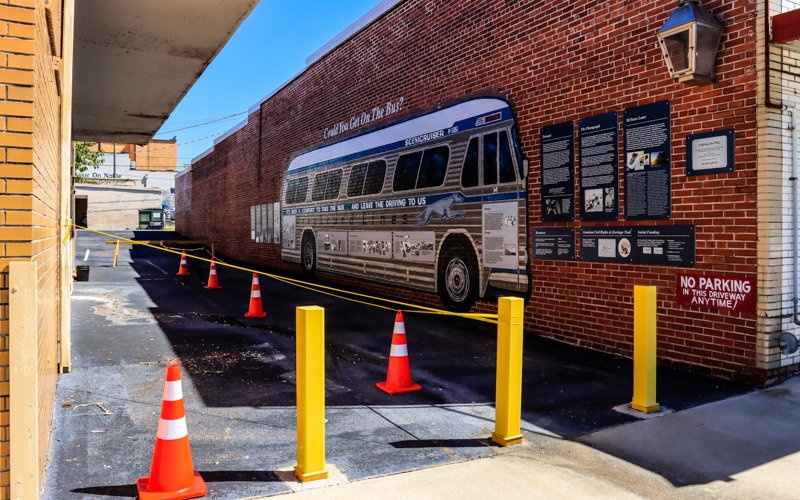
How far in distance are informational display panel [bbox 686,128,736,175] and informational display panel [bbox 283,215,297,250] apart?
1278cm

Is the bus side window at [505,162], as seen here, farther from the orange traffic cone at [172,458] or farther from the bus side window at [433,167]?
the orange traffic cone at [172,458]

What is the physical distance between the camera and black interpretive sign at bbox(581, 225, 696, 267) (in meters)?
6.34

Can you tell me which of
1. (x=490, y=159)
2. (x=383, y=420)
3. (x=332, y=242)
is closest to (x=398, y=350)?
(x=383, y=420)

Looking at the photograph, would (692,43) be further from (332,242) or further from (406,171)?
(332,242)

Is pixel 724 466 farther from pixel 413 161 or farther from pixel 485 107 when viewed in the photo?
pixel 413 161

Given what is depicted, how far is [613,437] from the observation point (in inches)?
172

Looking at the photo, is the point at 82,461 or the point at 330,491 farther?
the point at 82,461

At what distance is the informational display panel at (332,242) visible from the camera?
556 inches

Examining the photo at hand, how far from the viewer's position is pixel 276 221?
19.1m

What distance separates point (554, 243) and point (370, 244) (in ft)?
18.4

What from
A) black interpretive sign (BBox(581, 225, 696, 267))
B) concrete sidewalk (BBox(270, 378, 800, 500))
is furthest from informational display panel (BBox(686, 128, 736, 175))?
concrete sidewalk (BBox(270, 378, 800, 500))

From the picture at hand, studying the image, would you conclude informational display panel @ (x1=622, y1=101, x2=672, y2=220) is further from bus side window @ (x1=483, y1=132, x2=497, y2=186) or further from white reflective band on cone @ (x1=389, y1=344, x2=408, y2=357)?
white reflective band on cone @ (x1=389, y1=344, x2=408, y2=357)

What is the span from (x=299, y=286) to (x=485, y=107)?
Result: 26.0ft

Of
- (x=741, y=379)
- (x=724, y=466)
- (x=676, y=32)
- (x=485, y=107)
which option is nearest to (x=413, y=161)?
(x=485, y=107)
